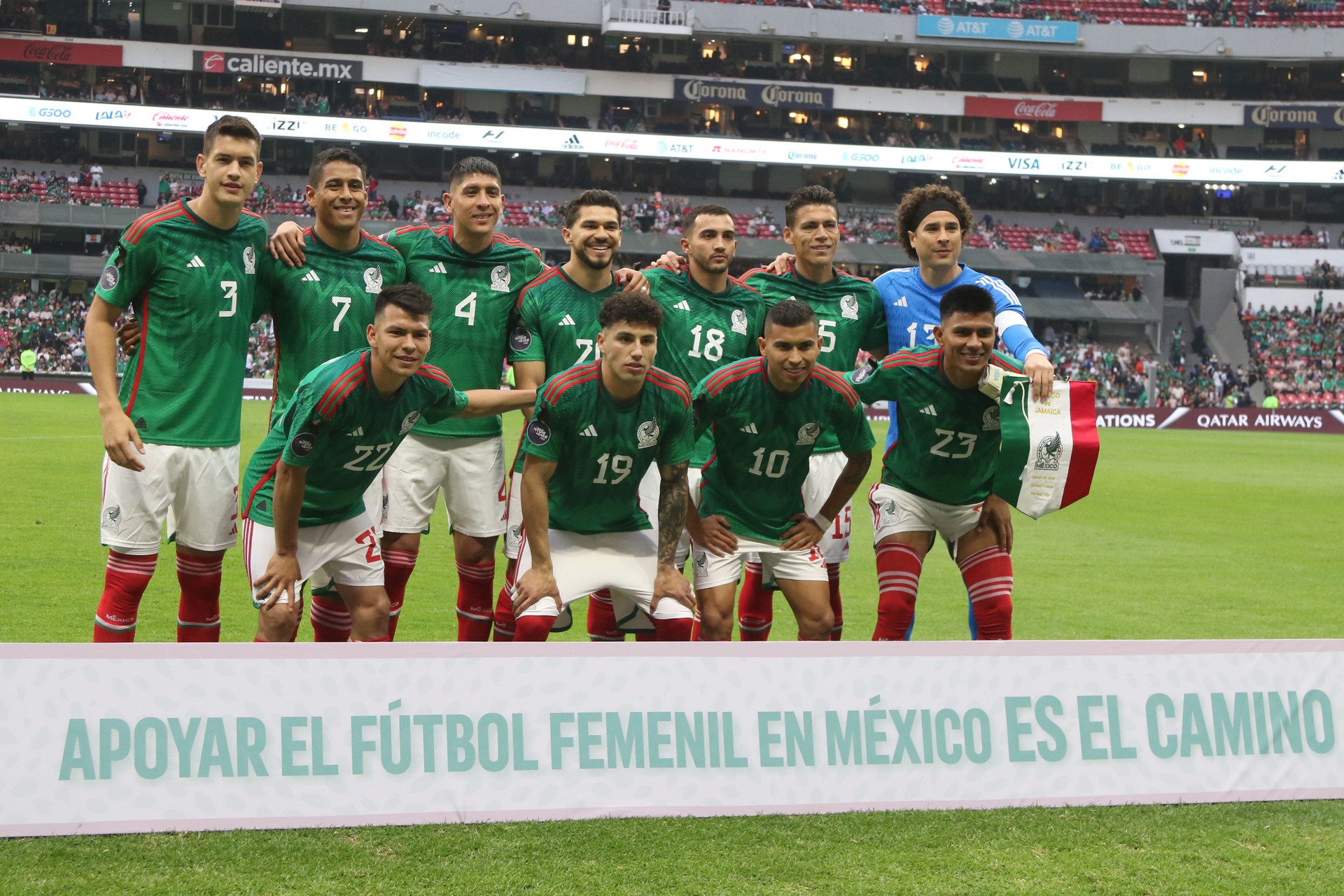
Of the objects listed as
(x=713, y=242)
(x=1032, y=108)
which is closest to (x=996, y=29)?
(x=1032, y=108)

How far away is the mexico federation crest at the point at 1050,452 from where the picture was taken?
16.4 feet

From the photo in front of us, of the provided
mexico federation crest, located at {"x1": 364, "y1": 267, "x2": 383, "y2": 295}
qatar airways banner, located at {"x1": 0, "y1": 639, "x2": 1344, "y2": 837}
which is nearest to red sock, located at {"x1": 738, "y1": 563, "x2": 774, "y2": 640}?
qatar airways banner, located at {"x1": 0, "y1": 639, "x2": 1344, "y2": 837}

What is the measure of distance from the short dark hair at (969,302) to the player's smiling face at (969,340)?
0.5 inches

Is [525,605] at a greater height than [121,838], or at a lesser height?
greater

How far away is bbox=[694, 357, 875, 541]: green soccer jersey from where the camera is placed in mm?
5293

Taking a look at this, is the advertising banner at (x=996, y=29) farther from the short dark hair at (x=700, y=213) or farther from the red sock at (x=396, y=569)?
the red sock at (x=396, y=569)

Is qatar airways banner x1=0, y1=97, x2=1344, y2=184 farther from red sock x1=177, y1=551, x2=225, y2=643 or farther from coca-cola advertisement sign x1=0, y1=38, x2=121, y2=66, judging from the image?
red sock x1=177, y1=551, x2=225, y2=643

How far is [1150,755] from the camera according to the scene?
4.27m

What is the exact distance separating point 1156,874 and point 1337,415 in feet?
114

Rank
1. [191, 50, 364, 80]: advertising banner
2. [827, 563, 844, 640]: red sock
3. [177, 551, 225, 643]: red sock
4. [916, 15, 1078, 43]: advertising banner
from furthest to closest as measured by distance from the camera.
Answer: [916, 15, 1078, 43]: advertising banner → [191, 50, 364, 80]: advertising banner → [827, 563, 844, 640]: red sock → [177, 551, 225, 643]: red sock

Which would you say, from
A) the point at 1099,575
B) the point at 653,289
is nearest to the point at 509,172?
the point at 1099,575

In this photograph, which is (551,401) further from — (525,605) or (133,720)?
(133,720)

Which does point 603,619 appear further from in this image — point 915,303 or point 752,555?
point 915,303

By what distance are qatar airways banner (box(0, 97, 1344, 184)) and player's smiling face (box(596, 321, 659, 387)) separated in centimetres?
4478
